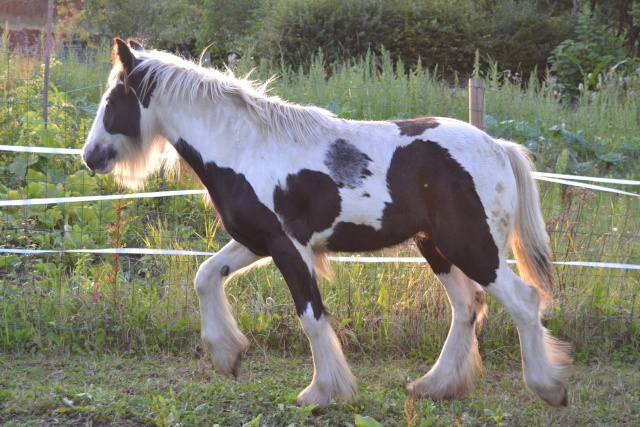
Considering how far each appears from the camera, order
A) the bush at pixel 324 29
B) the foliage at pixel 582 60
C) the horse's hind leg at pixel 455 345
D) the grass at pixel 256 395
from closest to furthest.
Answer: the grass at pixel 256 395, the horse's hind leg at pixel 455 345, the foliage at pixel 582 60, the bush at pixel 324 29

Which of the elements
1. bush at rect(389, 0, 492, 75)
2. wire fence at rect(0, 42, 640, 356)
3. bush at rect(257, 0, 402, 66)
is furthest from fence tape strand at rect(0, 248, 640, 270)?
bush at rect(389, 0, 492, 75)

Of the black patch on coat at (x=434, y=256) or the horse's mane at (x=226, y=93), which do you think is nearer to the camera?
the horse's mane at (x=226, y=93)

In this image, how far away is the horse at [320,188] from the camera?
13.7 feet

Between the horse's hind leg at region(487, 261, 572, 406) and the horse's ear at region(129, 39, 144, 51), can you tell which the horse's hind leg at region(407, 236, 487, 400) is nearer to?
the horse's hind leg at region(487, 261, 572, 406)

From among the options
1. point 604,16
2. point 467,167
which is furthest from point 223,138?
point 604,16

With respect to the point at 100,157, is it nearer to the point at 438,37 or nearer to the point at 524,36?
the point at 438,37

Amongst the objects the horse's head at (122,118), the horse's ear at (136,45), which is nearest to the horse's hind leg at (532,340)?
the horse's head at (122,118)

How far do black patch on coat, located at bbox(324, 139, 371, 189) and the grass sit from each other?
1.21m

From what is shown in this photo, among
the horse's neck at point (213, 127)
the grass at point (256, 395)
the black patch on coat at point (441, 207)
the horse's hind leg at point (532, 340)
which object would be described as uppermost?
the horse's neck at point (213, 127)

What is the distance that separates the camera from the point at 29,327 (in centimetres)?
541

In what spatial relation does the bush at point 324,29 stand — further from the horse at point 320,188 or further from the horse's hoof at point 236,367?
the horse's hoof at point 236,367

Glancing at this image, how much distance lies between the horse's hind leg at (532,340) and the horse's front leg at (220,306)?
143cm

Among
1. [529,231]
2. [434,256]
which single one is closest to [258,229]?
[434,256]

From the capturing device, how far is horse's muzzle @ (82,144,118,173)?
4367 mm
